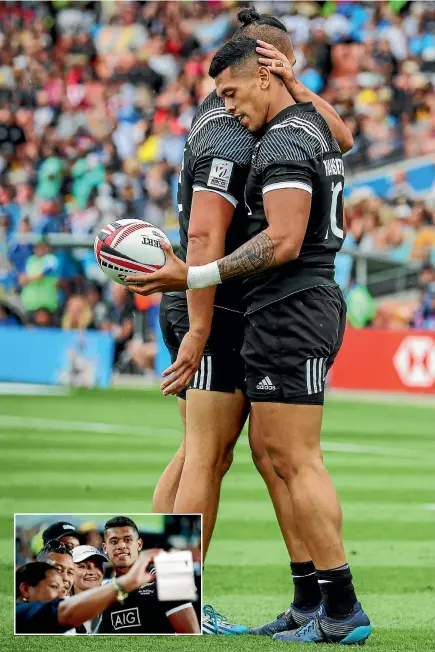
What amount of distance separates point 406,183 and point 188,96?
18.2 ft

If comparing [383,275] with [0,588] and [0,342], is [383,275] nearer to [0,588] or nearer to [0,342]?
[0,342]

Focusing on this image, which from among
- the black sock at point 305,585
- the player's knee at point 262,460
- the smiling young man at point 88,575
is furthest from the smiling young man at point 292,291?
the smiling young man at point 88,575

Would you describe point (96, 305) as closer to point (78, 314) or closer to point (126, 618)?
point (78, 314)

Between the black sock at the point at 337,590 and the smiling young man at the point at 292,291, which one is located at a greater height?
the smiling young man at the point at 292,291

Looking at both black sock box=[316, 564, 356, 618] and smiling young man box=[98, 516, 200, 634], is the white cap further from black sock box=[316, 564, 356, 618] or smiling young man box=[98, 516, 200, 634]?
black sock box=[316, 564, 356, 618]

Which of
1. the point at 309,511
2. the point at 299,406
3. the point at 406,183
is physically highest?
the point at 406,183

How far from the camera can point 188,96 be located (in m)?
25.5

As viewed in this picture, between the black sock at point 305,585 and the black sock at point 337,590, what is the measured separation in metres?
0.40

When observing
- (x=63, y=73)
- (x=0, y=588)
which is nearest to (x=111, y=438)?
(x=0, y=588)

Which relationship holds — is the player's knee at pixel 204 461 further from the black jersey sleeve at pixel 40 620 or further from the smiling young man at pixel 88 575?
the black jersey sleeve at pixel 40 620

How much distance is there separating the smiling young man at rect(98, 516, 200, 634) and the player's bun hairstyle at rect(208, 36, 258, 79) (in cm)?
199

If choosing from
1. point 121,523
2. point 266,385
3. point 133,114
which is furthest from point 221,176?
point 133,114

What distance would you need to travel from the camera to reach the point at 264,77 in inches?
212

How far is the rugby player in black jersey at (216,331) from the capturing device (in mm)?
5430
